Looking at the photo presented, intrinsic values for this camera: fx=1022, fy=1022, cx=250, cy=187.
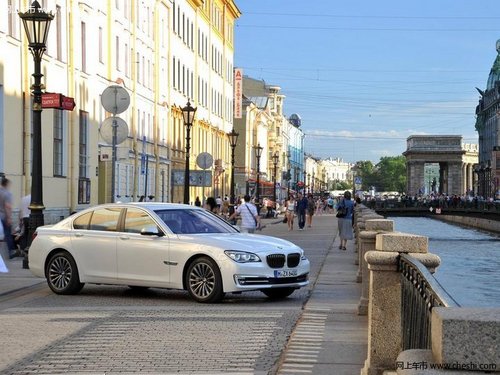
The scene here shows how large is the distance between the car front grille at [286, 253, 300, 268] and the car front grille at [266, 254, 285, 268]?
0.42ft

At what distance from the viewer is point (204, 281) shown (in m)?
14.2

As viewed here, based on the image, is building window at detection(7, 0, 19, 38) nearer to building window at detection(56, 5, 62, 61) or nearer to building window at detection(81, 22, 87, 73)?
building window at detection(56, 5, 62, 61)

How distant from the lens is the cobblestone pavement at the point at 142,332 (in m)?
9.01

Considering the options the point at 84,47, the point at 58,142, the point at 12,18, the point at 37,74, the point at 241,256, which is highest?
the point at 84,47

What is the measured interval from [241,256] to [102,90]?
27.3m

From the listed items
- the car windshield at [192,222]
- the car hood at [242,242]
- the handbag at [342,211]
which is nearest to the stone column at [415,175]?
the handbag at [342,211]

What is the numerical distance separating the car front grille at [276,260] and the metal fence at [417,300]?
6690 millimetres

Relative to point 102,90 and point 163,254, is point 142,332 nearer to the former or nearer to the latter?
point 163,254

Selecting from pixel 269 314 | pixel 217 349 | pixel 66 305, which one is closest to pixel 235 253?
pixel 269 314

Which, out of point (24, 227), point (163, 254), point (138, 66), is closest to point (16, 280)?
point (163, 254)

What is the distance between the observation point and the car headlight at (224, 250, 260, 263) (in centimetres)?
1409

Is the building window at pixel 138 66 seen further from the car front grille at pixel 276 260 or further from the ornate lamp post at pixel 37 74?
the car front grille at pixel 276 260

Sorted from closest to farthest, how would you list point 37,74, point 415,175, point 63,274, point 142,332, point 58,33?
point 142,332, point 63,274, point 37,74, point 58,33, point 415,175

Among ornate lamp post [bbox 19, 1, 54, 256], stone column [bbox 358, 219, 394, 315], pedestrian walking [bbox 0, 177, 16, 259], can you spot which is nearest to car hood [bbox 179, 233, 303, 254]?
stone column [bbox 358, 219, 394, 315]
